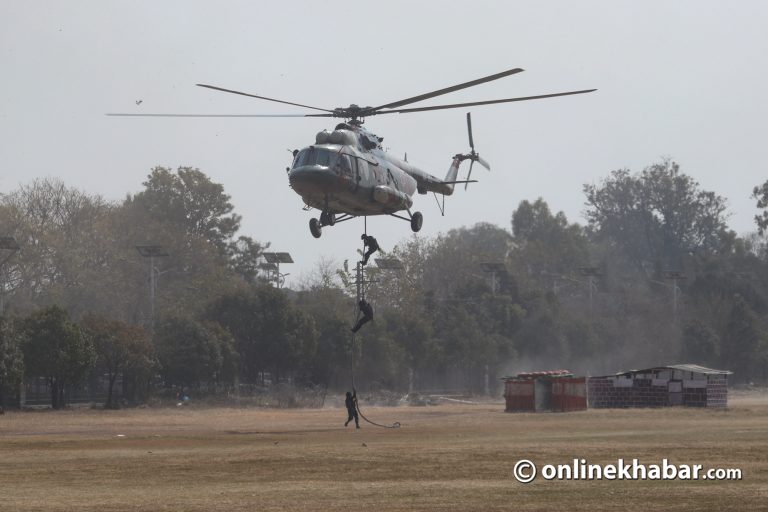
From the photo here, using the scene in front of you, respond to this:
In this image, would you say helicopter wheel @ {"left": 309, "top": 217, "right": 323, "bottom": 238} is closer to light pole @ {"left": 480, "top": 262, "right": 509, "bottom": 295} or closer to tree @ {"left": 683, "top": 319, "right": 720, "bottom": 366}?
light pole @ {"left": 480, "top": 262, "right": 509, "bottom": 295}

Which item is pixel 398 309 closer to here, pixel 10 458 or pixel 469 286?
pixel 469 286

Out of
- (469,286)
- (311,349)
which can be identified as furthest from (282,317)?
(469,286)

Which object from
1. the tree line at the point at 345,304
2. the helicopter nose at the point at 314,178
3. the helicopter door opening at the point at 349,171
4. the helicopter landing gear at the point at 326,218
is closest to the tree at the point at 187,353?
the tree line at the point at 345,304

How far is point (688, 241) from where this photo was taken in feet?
578

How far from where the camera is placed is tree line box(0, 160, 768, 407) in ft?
264

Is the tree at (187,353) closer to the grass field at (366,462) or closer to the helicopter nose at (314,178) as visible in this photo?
the grass field at (366,462)

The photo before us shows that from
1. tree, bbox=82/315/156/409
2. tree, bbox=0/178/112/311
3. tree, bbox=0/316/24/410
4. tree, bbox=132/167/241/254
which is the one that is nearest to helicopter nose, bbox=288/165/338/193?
tree, bbox=0/316/24/410

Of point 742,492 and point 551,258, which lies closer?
point 742,492

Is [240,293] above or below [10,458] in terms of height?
above

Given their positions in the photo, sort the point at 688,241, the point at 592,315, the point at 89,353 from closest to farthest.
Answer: the point at 89,353 → the point at 592,315 → the point at 688,241

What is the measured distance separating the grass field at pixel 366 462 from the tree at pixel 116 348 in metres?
15.1

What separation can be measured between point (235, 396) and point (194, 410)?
327 inches

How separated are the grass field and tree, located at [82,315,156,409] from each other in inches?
593

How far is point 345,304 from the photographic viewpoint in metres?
108
